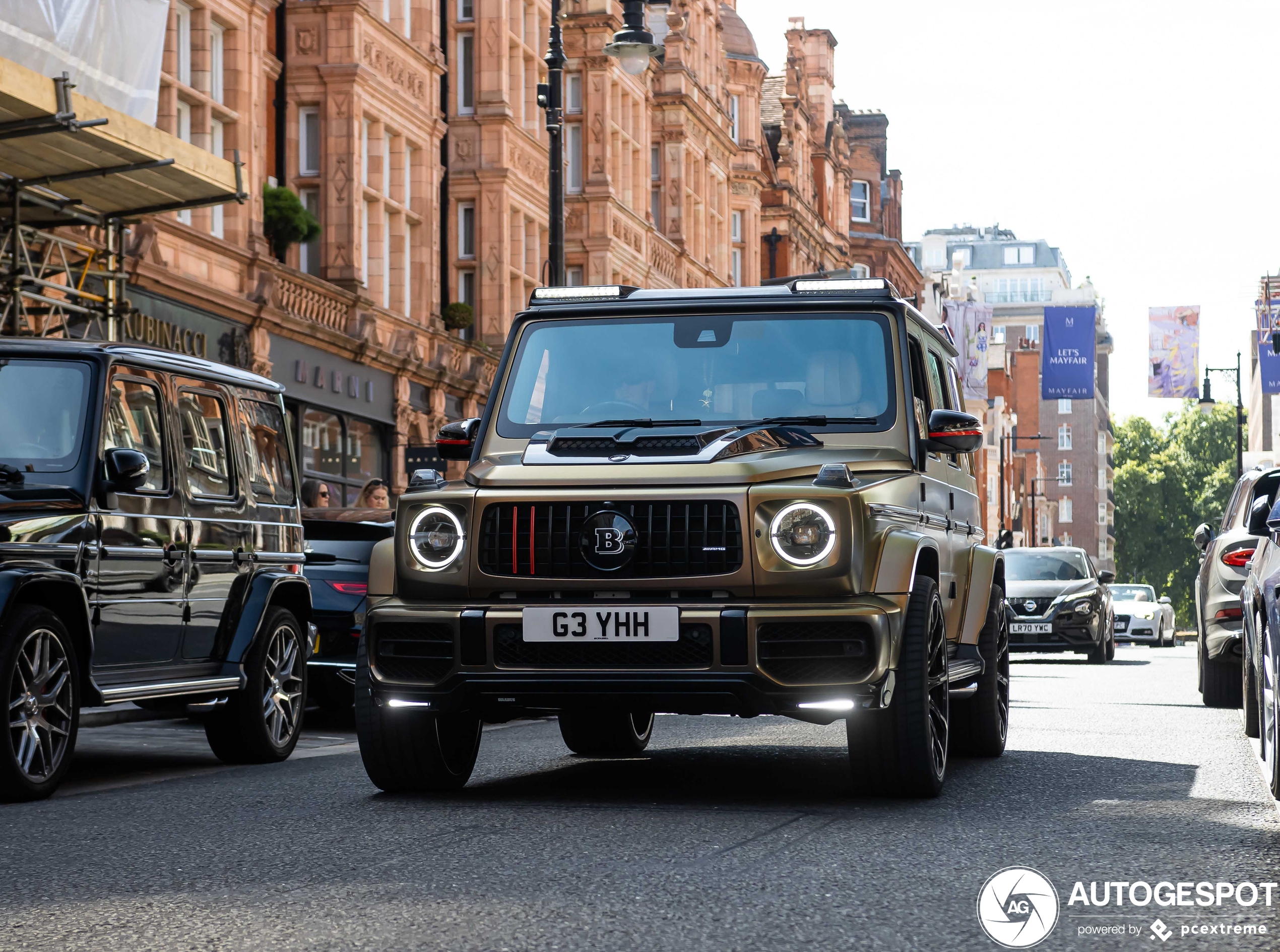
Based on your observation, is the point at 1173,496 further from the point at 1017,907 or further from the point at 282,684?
the point at 1017,907

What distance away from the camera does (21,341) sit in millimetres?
9430

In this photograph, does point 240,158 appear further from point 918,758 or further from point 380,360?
point 918,758

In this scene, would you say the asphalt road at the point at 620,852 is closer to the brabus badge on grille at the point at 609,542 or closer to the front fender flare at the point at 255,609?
the front fender flare at the point at 255,609

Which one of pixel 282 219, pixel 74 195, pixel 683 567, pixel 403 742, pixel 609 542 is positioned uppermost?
pixel 282 219

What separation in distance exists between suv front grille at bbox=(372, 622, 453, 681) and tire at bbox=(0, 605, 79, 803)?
1.70 meters

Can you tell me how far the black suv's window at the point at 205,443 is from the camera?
10.3m

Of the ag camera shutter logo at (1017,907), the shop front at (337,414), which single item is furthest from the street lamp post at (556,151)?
the ag camera shutter logo at (1017,907)

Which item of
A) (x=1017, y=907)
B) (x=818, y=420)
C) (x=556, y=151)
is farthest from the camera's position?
(x=556, y=151)

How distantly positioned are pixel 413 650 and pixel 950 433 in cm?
269

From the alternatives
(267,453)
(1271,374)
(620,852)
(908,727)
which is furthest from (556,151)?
(1271,374)

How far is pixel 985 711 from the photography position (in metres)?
10.4

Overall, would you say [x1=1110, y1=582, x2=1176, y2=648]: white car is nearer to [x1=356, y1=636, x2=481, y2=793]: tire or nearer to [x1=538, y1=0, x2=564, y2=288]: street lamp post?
[x1=538, y1=0, x2=564, y2=288]: street lamp post

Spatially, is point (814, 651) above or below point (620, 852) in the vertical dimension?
above

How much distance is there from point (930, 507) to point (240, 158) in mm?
18190
